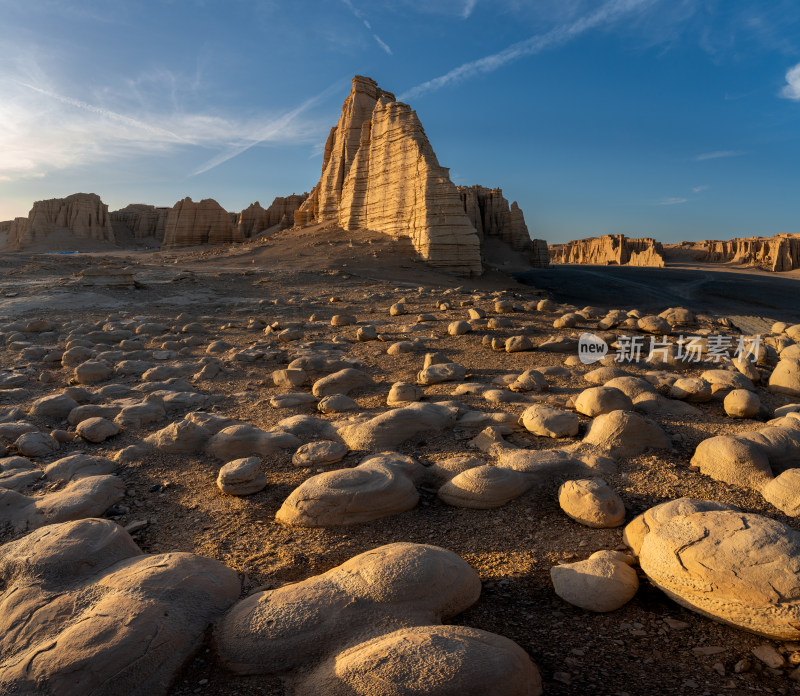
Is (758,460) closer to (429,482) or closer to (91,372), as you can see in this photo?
(429,482)

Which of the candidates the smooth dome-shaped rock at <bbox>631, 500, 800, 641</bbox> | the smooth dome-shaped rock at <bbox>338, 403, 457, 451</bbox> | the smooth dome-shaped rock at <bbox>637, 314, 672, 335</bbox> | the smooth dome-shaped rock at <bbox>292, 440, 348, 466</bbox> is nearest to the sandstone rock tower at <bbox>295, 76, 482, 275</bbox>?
the smooth dome-shaped rock at <bbox>637, 314, 672, 335</bbox>

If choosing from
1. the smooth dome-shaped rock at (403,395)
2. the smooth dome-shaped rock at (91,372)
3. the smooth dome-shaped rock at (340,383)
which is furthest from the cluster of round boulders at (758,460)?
the smooth dome-shaped rock at (91,372)

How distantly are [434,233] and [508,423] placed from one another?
1615 centimetres

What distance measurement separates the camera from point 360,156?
22797 mm

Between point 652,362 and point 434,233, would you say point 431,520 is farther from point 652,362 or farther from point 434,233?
point 434,233

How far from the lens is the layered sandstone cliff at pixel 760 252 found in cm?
4328

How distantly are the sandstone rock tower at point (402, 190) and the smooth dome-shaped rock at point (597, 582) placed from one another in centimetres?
1727

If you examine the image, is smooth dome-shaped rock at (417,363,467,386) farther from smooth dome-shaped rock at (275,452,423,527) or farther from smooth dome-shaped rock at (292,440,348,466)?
smooth dome-shaped rock at (275,452,423,527)

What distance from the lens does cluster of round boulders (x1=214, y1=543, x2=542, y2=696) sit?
4.18 ft

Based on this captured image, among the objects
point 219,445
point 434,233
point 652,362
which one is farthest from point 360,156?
point 219,445

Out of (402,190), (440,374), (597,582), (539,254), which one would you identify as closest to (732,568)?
(597,582)

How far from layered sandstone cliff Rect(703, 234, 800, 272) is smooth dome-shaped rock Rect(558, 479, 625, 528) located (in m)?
54.0

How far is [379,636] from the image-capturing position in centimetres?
144

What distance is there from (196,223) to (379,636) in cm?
4262
